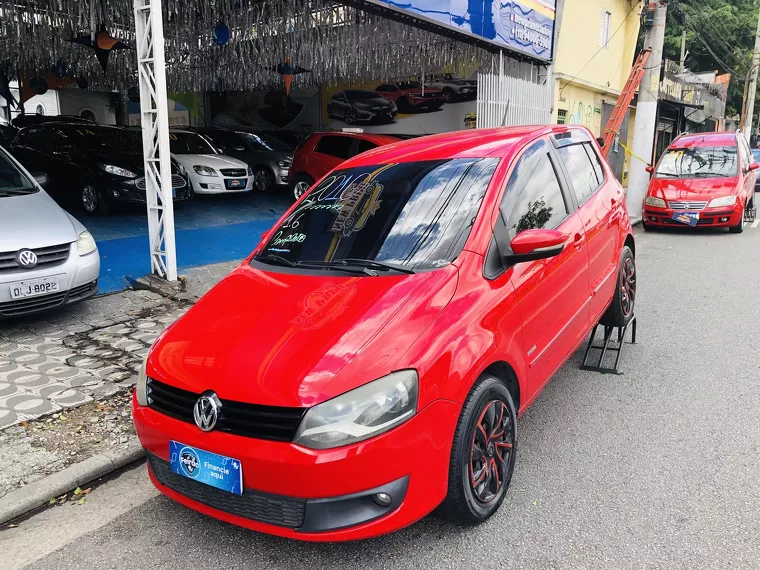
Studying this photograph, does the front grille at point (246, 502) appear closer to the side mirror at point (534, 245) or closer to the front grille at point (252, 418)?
the front grille at point (252, 418)

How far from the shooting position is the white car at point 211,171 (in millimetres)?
11500

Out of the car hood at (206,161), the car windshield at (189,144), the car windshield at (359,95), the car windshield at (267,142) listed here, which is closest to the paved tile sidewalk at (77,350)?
the car hood at (206,161)

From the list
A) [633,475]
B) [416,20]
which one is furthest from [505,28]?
[633,475]

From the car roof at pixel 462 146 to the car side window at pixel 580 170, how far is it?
19 centimetres

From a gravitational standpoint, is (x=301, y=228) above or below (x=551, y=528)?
above

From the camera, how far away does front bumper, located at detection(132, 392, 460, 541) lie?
2.24m

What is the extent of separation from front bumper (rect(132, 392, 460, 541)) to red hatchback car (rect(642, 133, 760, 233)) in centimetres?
1039

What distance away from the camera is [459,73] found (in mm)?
15992

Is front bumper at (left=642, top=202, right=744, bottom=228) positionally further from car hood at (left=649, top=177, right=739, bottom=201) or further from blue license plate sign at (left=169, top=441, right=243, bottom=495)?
blue license plate sign at (left=169, top=441, right=243, bottom=495)

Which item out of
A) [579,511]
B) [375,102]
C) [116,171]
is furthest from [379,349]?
[375,102]

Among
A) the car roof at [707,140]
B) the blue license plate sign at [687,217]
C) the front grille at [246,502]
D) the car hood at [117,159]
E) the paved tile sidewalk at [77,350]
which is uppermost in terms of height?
the car roof at [707,140]

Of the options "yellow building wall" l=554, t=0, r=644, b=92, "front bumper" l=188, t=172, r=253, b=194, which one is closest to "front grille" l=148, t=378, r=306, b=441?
"front bumper" l=188, t=172, r=253, b=194

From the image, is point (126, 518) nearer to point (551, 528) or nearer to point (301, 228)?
point (301, 228)

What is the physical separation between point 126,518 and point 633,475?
2.67 metres
